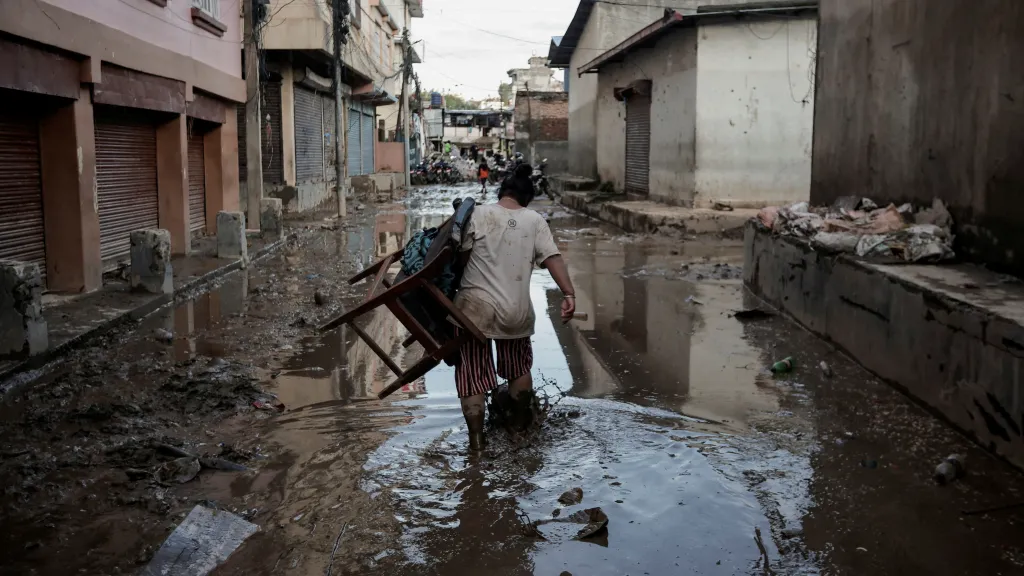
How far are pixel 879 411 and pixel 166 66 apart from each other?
33.3ft

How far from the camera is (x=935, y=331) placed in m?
5.38

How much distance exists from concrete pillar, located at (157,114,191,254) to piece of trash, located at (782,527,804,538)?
1114 cm

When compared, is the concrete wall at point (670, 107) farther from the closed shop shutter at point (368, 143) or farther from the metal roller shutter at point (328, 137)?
the closed shop shutter at point (368, 143)

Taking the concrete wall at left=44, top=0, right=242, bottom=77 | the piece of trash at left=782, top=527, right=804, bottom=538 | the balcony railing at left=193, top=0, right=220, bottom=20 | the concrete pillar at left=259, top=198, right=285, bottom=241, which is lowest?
the piece of trash at left=782, top=527, right=804, bottom=538

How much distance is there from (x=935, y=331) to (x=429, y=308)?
119 inches

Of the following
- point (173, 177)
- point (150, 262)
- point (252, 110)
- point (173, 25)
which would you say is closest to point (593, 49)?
point (252, 110)

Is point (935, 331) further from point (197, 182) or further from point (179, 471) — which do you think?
point (197, 182)

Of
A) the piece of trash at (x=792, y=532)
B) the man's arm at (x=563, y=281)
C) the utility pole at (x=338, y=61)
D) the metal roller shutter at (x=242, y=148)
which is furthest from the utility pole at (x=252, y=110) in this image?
the piece of trash at (x=792, y=532)

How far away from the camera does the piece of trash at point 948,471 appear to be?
439 cm

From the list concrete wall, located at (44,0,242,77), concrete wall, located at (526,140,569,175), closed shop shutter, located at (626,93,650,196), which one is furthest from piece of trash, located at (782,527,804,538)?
concrete wall, located at (526,140,569,175)

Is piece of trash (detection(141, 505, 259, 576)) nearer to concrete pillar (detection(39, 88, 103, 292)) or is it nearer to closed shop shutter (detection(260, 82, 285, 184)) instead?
concrete pillar (detection(39, 88, 103, 292))

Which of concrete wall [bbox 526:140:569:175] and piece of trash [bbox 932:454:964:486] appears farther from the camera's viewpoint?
concrete wall [bbox 526:140:569:175]

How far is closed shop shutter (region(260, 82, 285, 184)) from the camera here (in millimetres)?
22734

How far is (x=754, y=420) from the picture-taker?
18.1 feet
